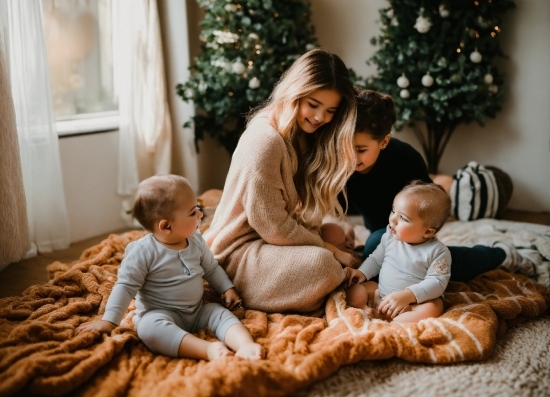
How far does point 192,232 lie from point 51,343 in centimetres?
49

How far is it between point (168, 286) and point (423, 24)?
226 cm

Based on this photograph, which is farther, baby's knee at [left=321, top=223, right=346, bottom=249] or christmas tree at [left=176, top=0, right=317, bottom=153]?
christmas tree at [left=176, top=0, right=317, bottom=153]

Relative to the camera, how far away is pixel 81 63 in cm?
294

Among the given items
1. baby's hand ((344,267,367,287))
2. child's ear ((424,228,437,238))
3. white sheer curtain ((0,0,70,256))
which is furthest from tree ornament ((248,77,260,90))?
child's ear ((424,228,437,238))

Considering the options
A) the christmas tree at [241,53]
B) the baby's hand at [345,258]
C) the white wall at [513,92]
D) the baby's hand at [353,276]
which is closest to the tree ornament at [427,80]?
the white wall at [513,92]

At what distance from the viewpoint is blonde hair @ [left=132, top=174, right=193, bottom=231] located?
1.45 metres

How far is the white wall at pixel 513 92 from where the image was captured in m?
3.11

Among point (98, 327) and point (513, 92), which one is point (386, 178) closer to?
point (98, 327)

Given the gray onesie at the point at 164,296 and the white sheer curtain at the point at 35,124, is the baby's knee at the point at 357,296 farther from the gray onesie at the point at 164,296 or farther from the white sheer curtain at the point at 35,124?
the white sheer curtain at the point at 35,124

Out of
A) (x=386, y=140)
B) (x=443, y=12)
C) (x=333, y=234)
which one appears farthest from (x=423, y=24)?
(x=333, y=234)

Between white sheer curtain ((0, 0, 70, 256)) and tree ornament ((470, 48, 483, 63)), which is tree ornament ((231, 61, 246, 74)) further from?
tree ornament ((470, 48, 483, 63))

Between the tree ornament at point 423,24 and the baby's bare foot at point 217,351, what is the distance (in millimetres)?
2336

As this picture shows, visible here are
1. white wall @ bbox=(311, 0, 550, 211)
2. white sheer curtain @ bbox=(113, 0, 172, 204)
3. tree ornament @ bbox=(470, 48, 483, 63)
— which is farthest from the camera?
white wall @ bbox=(311, 0, 550, 211)

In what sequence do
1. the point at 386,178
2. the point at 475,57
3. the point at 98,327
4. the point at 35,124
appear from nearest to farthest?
the point at 98,327 < the point at 386,178 < the point at 35,124 < the point at 475,57
